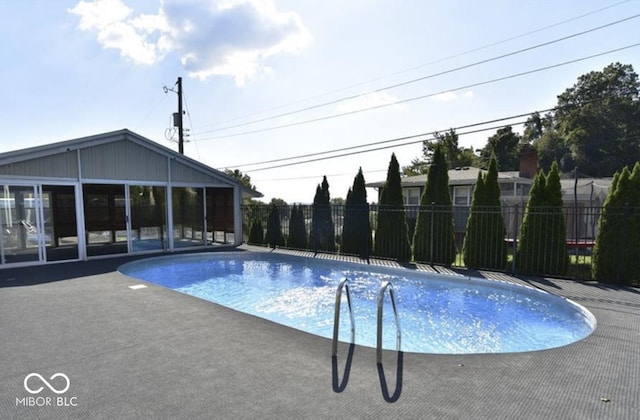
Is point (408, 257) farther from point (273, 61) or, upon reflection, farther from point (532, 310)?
point (273, 61)

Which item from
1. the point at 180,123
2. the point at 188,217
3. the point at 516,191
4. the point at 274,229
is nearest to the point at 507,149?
the point at 516,191

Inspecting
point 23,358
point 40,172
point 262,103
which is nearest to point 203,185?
point 40,172

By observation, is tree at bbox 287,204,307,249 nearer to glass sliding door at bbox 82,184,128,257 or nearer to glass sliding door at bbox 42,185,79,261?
glass sliding door at bbox 82,184,128,257

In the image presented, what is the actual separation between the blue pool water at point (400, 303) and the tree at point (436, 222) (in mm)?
1389

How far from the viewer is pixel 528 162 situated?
1711cm

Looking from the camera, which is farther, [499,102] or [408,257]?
Result: [499,102]

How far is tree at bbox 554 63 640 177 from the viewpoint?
94.0 ft

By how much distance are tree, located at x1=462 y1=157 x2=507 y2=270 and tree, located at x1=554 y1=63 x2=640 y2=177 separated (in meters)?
25.2

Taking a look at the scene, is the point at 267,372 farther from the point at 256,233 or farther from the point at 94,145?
the point at 256,233

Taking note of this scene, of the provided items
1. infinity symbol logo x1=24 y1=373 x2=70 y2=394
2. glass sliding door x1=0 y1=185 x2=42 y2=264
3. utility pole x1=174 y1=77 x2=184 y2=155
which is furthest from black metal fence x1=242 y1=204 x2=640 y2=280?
infinity symbol logo x1=24 y1=373 x2=70 y2=394

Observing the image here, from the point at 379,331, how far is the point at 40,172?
9874 millimetres

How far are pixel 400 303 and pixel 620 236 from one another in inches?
180

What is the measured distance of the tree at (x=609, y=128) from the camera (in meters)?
28.7

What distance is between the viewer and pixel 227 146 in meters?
23.5
